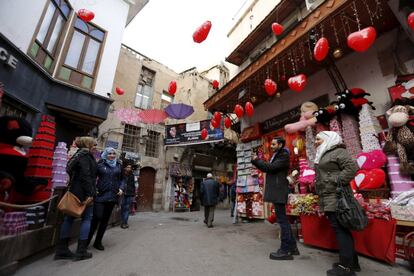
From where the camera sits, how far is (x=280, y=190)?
10.9 feet

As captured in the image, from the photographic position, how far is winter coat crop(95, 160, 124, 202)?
3.54 metres

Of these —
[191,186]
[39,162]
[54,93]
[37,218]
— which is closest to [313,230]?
[37,218]

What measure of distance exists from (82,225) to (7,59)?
4637 mm

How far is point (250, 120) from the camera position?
878cm

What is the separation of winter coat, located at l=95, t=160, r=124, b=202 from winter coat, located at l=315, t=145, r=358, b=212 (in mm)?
3355

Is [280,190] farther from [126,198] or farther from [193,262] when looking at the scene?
[126,198]

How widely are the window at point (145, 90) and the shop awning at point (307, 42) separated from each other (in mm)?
8761

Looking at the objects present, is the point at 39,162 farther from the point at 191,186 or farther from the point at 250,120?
the point at 191,186

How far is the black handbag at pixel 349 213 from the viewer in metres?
2.35

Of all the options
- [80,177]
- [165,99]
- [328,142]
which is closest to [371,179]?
[328,142]

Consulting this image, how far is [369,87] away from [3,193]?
7229 millimetres

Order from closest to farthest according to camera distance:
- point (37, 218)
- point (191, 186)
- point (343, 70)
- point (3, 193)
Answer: point (3, 193)
point (37, 218)
point (343, 70)
point (191, 186)

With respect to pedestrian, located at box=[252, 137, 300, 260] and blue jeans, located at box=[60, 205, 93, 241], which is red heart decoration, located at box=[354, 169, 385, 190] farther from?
blue jeans, located at box=[60, 205, 93, 241]

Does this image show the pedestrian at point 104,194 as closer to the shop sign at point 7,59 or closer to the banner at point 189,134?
the shop sign at point 7,59
